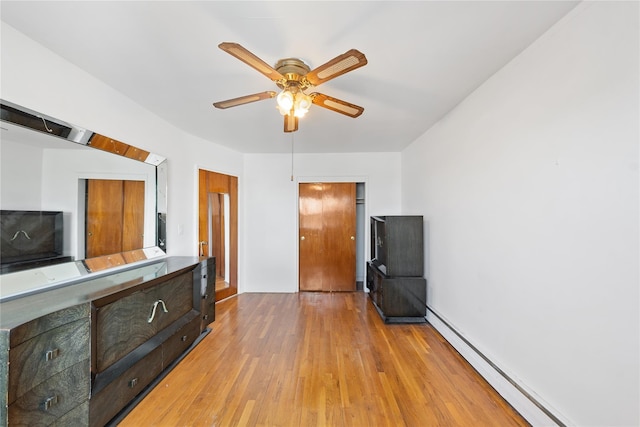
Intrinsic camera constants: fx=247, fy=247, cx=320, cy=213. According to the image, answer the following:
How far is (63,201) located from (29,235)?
29 cm

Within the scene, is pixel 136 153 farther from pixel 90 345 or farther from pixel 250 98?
pixel 90 345

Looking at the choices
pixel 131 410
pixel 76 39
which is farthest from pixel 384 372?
pixel 76 39

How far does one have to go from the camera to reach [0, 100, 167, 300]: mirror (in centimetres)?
148

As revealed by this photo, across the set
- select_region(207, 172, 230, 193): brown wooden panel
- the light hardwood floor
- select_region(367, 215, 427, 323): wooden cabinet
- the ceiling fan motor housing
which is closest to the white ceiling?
the ceiling fan motor housing

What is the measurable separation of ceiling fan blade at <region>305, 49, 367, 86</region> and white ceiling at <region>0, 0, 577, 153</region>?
8.7 inches

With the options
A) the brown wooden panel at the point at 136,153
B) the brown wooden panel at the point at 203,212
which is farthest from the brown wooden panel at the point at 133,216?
the brown wooden panel at the point at 203,212

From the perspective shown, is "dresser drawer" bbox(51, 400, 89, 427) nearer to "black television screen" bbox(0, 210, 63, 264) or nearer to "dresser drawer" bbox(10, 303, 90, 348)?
"dresser drawer" bbox(10, 303, 90, 348)

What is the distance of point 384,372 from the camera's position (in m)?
2.12

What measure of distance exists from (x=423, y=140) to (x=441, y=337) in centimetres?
246

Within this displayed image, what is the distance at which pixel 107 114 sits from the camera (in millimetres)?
2086

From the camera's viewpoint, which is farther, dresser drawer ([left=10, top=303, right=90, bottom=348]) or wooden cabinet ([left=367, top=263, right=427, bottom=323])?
wooden cabinet ([left=367, top=263, right=427, bottom=323])

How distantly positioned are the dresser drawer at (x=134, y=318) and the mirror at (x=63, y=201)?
18.8 inches

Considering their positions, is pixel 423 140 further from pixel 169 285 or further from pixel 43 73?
pixel 43 73

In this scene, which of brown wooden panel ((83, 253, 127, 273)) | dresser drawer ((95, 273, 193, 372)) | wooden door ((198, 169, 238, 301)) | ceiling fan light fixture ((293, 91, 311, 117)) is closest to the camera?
dresser drawer ((95, 273, 193, 372))
